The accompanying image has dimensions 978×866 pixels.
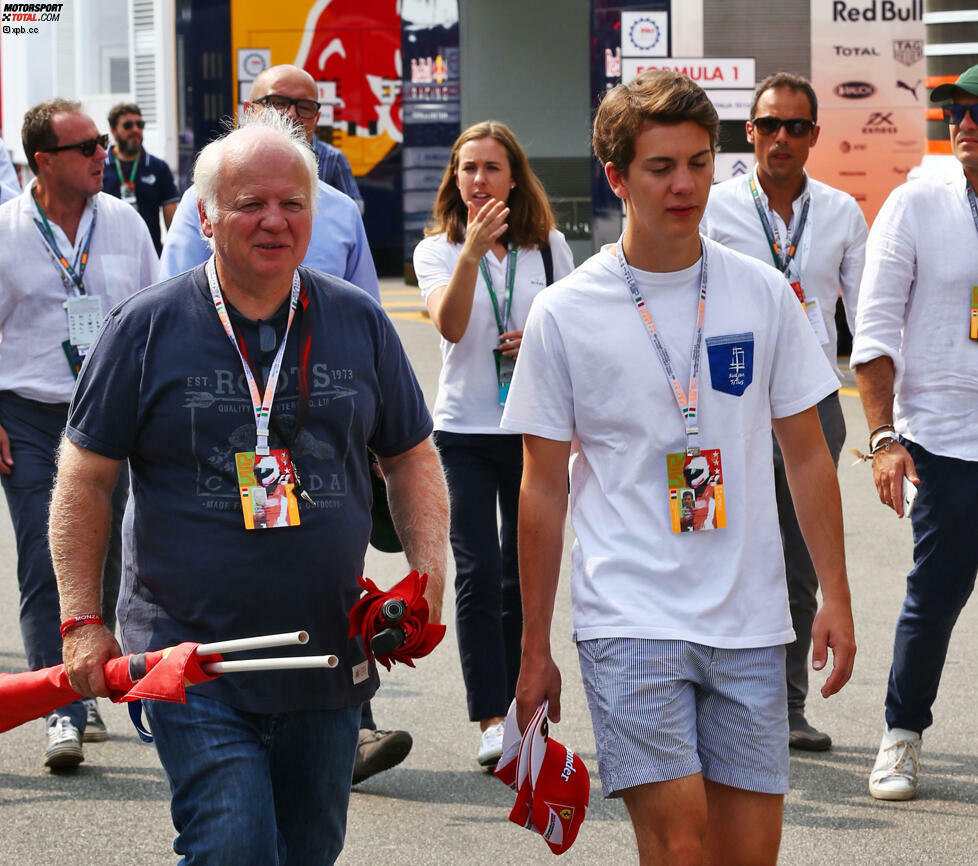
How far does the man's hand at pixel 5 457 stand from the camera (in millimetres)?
5942

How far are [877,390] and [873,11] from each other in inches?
463

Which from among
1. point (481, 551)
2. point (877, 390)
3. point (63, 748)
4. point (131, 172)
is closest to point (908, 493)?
point (877, 390)

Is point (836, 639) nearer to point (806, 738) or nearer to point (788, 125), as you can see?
point (806, 738)

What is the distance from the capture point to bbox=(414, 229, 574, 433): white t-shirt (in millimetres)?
5707

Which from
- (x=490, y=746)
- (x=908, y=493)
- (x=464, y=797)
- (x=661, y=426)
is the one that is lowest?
(x=464, y=797)

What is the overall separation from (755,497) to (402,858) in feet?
6.28

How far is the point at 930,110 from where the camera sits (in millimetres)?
11797

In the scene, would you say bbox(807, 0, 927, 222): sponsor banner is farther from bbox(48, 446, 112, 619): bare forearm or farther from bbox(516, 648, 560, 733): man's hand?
bbox(48, 446, 112, 619): bare forearm

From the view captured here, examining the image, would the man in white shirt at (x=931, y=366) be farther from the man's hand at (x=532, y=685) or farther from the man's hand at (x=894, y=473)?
the man's hand at (x=532, y=685)

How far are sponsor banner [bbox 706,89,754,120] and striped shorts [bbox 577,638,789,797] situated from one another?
41.4 ft

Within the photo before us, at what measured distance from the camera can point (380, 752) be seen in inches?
217

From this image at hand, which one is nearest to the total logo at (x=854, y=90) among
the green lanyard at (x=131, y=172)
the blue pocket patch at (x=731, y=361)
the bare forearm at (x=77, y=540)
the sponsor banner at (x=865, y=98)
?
the sponsor banner at (x=865, y=98)

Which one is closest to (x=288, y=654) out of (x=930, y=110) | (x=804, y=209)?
(x=804, y=209)
